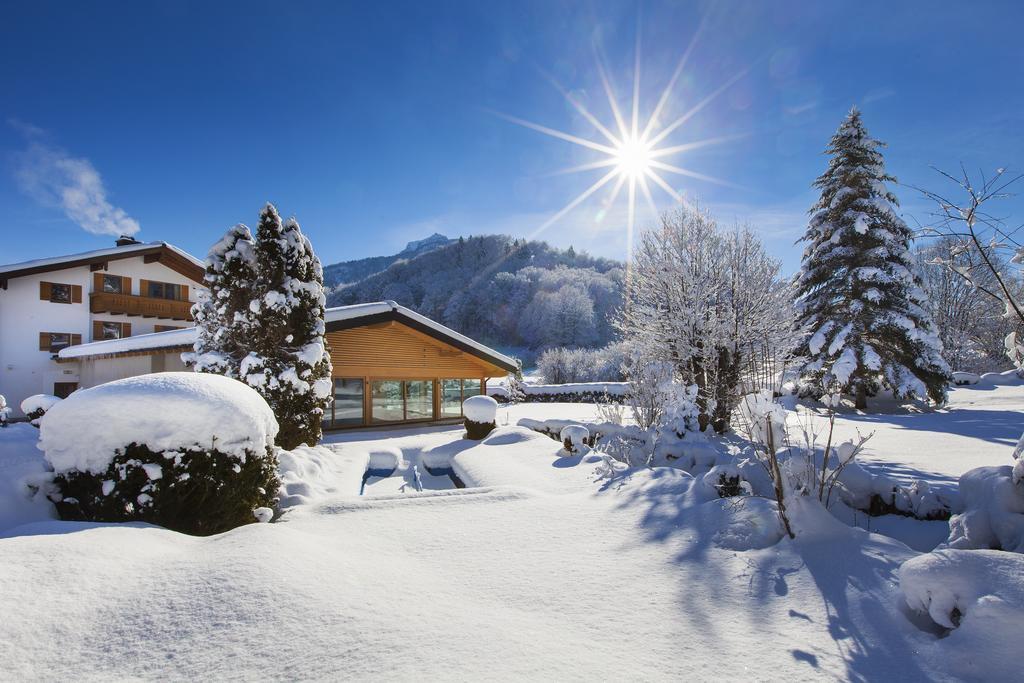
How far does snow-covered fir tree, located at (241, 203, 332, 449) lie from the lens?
1059 centimetres

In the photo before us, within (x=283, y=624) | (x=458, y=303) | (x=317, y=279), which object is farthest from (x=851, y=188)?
(x=458, y=303)

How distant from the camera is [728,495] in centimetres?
509

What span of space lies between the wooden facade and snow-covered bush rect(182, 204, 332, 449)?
3.70 m

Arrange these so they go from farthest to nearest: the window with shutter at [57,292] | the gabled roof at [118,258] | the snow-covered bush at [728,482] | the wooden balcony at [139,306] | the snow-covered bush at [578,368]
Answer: the snow-covered bush at [578,368]
the wooden balcony at [139,306]
the window with shutter at [57,292]
the gabled roof at [118,258]
the snow-covered bush at [728,482]

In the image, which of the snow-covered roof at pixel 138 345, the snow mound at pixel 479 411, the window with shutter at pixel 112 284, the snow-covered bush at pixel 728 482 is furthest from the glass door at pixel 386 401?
the window with shutter at pixel 112 284

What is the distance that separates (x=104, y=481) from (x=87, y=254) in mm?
23127

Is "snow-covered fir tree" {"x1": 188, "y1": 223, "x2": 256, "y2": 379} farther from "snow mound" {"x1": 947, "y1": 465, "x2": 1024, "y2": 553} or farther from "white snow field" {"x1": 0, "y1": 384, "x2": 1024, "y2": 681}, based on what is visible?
"snow mound" {"x1": 947, "y1": 465, "x2": 1024, "y2": 553}

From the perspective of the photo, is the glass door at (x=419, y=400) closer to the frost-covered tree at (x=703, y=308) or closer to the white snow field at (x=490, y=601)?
the frost-covered tree at (x=703, y=308)

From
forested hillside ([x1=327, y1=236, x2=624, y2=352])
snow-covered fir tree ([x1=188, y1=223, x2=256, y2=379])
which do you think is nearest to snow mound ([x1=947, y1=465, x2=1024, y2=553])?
snow-covered fir tree ([x1=188, y1=223, x2=256, y2=379])

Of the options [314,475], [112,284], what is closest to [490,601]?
[314,475]

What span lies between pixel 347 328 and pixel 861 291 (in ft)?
61.7

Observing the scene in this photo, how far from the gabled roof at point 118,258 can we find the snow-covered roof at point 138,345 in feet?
8.40

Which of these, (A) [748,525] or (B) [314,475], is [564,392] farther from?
(A) [748,525]

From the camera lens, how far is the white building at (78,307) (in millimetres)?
19172
